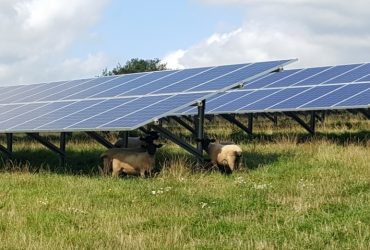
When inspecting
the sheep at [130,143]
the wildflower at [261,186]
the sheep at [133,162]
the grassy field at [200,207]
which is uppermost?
the sheep at [130,143]

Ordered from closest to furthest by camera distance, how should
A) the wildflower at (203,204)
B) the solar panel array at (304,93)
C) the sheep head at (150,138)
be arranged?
the wildflower at (203,204), the sheep head at (150,138), the solar panel array at (304,93)

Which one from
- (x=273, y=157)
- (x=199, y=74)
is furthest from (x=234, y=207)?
(x=199, y=74)

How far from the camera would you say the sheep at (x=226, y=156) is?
535 inches

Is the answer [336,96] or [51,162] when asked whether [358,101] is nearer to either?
[336,96]

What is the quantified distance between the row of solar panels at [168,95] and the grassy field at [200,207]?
1248 mm

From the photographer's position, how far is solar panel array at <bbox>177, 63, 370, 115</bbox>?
793 inches

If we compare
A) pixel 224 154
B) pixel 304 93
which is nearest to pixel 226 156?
pixel 224 154

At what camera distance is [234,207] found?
30.3 feet

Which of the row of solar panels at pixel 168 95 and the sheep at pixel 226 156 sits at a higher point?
the row of solar panels at pixel 168 95

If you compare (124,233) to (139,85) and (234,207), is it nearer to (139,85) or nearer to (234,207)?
(234,207)

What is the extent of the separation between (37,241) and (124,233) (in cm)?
105

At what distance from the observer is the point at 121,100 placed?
15453mm

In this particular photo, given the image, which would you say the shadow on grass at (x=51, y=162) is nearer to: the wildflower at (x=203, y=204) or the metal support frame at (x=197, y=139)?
the metal support frame at (x=197, y=139)

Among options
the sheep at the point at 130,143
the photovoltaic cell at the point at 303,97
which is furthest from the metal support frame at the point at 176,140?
the photovoltaic cell at the point at 303,97
